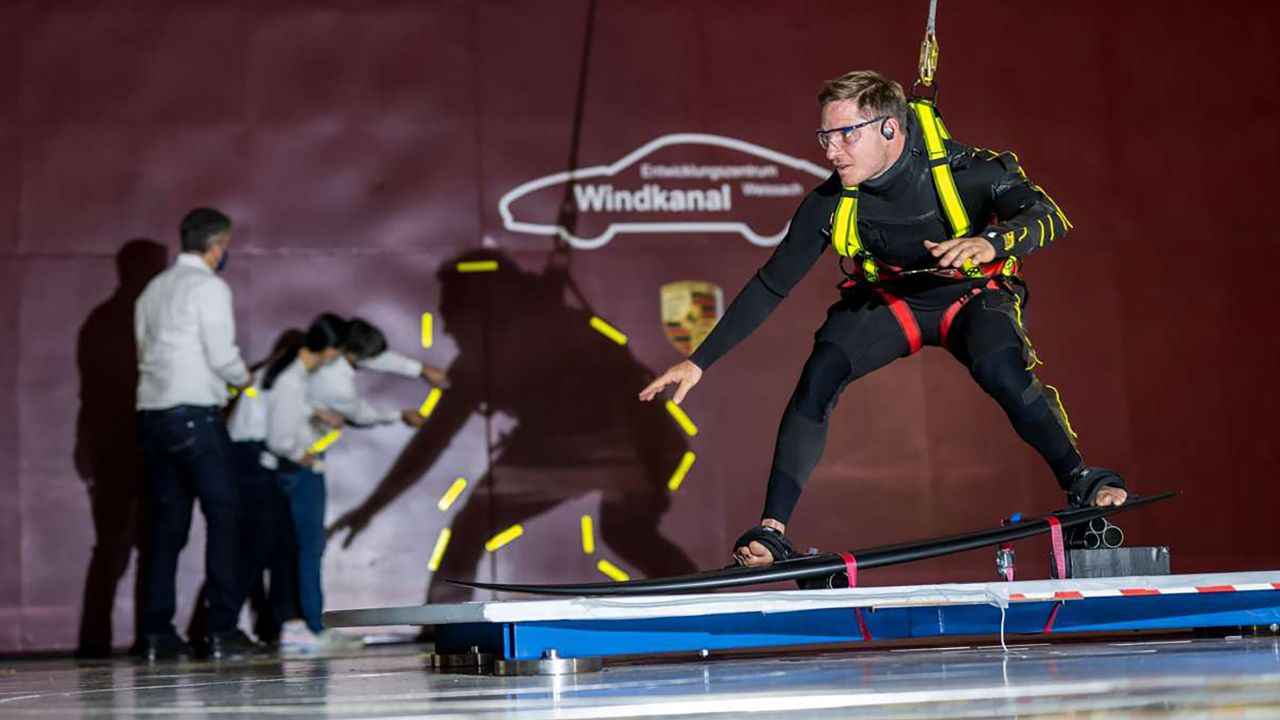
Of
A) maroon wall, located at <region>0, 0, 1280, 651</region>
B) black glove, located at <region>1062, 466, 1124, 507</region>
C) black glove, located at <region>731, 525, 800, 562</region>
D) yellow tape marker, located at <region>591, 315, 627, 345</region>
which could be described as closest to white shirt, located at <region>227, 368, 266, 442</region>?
maroon wall, located at <region>0, 0, 1280, 651</region>

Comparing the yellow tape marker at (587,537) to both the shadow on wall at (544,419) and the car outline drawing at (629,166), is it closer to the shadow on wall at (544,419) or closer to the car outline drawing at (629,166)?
the shadow on wall at (544,419)

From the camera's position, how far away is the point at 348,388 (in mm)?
6324

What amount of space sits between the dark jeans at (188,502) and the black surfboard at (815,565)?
7.76ft

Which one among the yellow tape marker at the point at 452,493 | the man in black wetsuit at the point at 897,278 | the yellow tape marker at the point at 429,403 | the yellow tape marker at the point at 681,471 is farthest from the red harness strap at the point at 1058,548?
the yellow tape marker at the point at 429,403

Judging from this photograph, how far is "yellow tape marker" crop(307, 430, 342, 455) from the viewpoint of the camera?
6305 mm

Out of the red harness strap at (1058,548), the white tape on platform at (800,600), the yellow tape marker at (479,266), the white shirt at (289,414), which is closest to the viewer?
the white tape on platform at (800,600)

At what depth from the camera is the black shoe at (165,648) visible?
552 cm

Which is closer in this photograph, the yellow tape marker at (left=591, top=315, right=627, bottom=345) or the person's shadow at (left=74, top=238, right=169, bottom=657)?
the person's shadow at (left=74, top=238, right=169, bottom=657)

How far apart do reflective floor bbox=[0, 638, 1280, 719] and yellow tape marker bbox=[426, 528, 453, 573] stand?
8.07 feet

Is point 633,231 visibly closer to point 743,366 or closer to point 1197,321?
point 743,366

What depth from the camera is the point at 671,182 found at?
6914 mm

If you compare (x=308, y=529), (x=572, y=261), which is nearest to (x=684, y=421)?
(x=572, y=261)

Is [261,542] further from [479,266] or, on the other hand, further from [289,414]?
[479,266]

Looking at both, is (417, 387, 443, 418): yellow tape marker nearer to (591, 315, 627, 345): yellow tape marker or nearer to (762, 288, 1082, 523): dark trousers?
(591, 315, 627, 345): yellow tape marker
